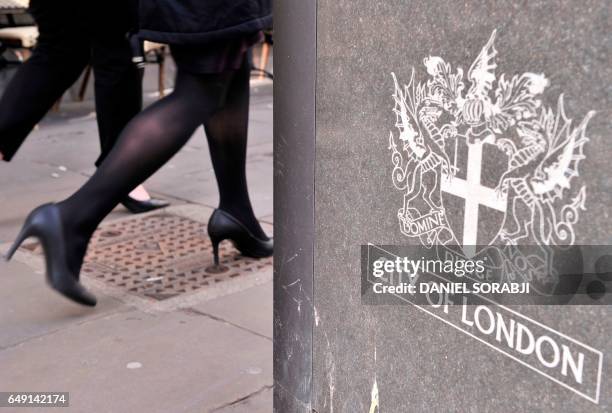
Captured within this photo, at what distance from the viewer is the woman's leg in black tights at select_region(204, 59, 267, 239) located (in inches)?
126

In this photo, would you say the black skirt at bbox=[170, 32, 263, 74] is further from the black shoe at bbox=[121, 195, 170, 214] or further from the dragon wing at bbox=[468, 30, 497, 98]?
the dragon wing at bbox=[468, 30, 497, 98]

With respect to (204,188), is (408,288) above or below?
above

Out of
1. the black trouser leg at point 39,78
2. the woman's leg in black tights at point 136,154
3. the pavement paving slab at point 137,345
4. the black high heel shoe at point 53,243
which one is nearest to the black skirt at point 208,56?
the woman's leg in black tights at point 136,154

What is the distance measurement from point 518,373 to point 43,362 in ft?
5.25

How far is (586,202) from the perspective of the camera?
1193 millimetres

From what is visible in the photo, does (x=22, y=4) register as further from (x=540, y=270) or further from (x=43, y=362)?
(x=540, y=270)

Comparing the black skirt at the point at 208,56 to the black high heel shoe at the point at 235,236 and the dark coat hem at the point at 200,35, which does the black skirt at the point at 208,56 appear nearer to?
the dark coat hem at the point at 200,35

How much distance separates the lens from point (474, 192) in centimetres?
140

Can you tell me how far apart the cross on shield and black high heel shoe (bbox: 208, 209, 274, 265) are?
1.77 meters

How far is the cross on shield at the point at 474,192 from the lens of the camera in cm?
136

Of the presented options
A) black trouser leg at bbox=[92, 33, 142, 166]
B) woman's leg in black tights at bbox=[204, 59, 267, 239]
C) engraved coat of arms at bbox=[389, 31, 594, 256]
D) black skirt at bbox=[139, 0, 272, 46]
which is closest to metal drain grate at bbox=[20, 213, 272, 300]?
woman's leg in black tights at bbox=[204, 59, 267, 239]

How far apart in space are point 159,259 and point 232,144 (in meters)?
0.55

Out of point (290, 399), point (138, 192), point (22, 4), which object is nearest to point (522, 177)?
point (290, 399)

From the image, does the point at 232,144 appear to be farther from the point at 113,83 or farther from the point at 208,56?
the point at 113,83
